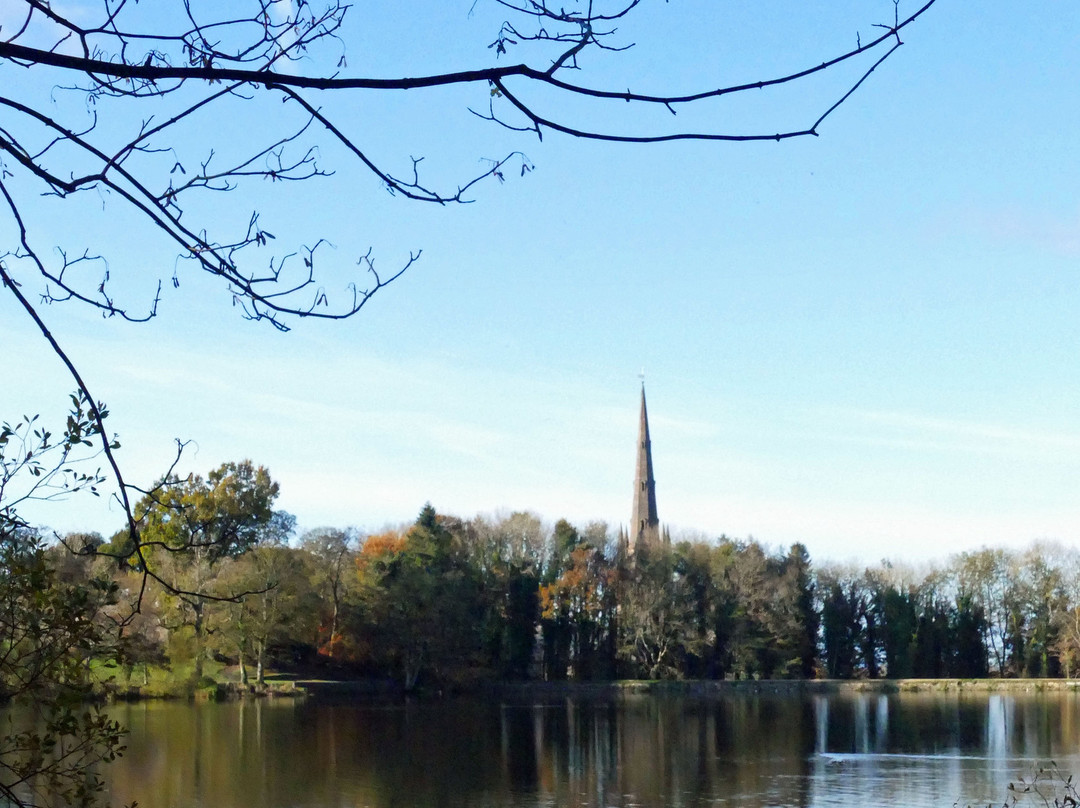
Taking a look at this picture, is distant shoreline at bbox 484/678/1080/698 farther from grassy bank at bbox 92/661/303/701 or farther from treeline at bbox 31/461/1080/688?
grassy bank at bbox 92/661/303/701

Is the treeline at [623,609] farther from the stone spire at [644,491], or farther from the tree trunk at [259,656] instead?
the stone spire at [644,491]

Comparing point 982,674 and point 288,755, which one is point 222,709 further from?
point 982,674

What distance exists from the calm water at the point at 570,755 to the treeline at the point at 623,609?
468 centimetres

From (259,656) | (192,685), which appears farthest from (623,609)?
(192,685)

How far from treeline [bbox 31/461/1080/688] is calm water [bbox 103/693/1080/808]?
15.4 feet

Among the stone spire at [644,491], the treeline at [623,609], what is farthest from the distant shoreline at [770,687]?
the stone spire at [644,491]

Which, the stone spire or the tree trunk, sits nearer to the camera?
the tree trunk

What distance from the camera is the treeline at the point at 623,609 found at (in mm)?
46219

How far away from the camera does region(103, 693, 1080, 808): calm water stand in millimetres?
21438

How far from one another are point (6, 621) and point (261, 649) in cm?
3866

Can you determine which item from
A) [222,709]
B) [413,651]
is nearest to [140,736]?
[222,709]

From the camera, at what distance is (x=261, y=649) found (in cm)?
4166

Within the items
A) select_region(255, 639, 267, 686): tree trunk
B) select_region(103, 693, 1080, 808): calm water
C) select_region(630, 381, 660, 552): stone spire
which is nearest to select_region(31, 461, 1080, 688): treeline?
select_region(255, 639, 267, 686): tree trunk

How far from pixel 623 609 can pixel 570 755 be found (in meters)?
26.0
